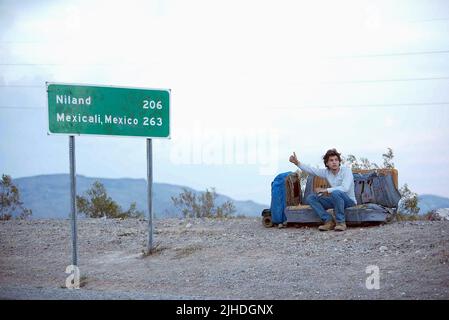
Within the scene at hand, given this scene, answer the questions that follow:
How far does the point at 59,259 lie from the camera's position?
37.4ft

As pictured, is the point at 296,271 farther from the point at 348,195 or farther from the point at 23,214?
the point at 23,214

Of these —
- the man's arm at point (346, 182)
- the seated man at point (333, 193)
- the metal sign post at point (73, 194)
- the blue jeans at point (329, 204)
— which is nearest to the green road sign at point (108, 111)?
the metal sign post at point (73, 194)

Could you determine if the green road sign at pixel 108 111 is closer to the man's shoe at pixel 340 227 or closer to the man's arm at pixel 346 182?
the man's arm at pixel 346 182

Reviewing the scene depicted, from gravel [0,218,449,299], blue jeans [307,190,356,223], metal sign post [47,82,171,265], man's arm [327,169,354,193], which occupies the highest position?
metal sign post [47,82,171,265]

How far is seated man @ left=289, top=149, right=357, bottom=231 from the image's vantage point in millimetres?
11297

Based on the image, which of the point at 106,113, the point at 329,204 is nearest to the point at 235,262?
the point at 329,204

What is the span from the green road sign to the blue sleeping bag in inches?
102

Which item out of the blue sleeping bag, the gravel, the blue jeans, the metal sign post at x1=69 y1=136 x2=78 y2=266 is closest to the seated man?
the blue jeans

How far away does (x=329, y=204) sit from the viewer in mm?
11664

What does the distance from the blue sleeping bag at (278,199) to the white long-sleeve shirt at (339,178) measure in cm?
87

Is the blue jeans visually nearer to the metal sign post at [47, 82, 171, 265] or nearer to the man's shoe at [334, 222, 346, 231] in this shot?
the man's shoe at [334, 222, 346, 231]

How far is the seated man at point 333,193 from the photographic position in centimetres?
1130
